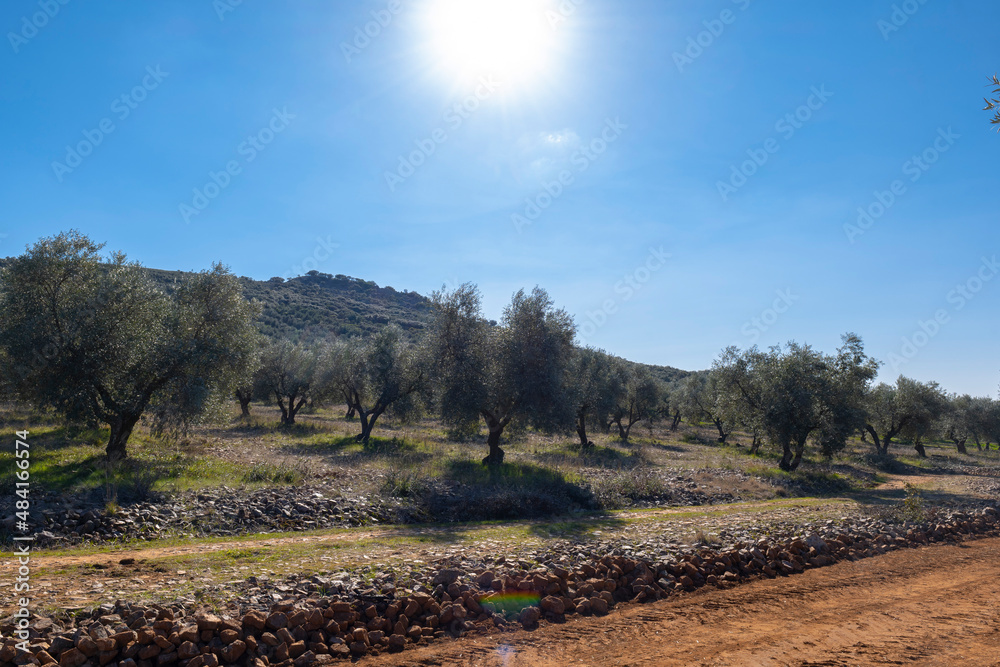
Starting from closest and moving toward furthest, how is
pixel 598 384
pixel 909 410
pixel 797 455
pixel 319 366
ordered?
pixel 797 455 < pixel 319 366 < pixel 598 384 < pixel 909 410

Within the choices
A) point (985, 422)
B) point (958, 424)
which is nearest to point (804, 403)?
point (958, 424)

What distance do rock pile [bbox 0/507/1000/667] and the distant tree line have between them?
1447cm

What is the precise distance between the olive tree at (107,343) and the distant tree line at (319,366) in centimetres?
5

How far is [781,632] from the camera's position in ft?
28.0

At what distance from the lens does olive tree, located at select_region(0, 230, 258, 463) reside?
59.0 feet

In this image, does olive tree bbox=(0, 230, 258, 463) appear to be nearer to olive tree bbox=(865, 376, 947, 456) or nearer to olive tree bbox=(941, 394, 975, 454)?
olive tree bbox=(865, 376, 947, 456)

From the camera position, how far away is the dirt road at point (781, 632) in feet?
24.6

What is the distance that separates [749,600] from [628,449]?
32418 mm

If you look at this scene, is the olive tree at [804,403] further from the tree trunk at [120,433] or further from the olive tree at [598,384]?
the tree trunk at [120,433]

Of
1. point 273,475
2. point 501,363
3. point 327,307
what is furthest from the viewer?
point 327,307

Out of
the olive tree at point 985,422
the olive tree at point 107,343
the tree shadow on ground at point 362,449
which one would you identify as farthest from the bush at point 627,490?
the olive tree at point 985,422

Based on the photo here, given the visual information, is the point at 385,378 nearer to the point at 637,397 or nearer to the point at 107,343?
the point at 107,343

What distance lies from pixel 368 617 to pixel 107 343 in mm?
16574

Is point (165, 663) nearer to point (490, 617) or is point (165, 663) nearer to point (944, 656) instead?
point (490, 617)
